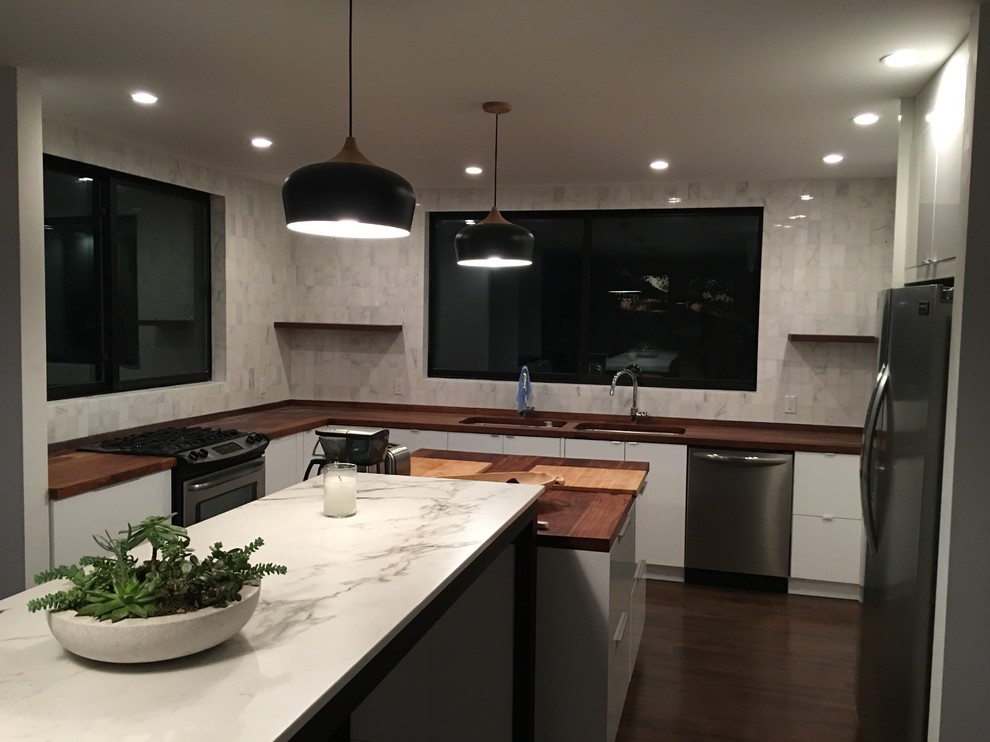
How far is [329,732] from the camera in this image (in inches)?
48.8

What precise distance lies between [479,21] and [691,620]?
10.6 ft

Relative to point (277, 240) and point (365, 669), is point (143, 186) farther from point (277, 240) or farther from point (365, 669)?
point (365, 669)

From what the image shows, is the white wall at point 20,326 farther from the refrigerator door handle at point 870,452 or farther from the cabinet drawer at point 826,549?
the cabinet drawer at point 826,549

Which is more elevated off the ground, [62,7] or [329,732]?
[62,7]

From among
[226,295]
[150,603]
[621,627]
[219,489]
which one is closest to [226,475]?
Result: [219,489]

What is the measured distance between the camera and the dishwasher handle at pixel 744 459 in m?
4.69

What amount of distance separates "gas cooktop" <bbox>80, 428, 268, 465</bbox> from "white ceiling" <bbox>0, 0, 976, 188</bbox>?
1557 mm

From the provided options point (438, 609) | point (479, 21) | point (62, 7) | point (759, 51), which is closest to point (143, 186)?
point (62, 7)

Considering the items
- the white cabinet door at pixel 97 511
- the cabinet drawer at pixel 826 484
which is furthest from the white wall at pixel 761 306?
the white cabinet door at pixel 97 511

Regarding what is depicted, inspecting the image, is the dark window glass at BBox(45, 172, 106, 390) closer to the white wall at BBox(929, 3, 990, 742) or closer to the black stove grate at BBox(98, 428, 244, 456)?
the black stove grate at BBox(98, 428, 244, 456)

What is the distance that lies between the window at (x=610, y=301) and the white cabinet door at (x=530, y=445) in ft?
2.68

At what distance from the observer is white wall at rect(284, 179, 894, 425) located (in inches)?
199

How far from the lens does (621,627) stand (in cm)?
295

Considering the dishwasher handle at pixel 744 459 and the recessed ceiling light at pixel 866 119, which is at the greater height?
the recessed ceiling light at pixel 866 119
